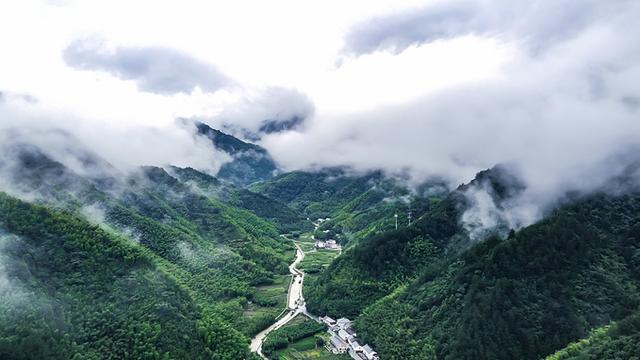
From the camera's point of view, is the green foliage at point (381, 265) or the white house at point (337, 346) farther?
the green foliage at point (381, 265)

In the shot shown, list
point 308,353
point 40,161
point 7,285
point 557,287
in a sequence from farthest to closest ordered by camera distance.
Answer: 1. point 40,161
2. point 308,353
3. point 557,287
4. point 7,285

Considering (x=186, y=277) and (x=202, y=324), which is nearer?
A: (x=202, y=324)

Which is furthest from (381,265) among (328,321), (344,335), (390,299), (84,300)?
(84,300)

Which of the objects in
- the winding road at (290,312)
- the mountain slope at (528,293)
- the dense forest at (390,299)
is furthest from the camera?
the winding road at (290,312)

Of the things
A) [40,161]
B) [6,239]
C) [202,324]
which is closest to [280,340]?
[202,324]

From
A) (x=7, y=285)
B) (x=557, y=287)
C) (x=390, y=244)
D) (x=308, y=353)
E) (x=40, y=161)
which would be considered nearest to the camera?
(x=7, y=285)

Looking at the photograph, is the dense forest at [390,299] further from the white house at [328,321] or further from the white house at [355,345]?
the white house at [328,321]

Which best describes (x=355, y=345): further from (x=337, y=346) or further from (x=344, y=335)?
(x=344, y=335)

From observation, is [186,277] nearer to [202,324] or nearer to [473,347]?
[202,324]

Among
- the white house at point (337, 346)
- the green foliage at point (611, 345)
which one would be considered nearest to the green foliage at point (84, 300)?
the white house at point (337, 346)
